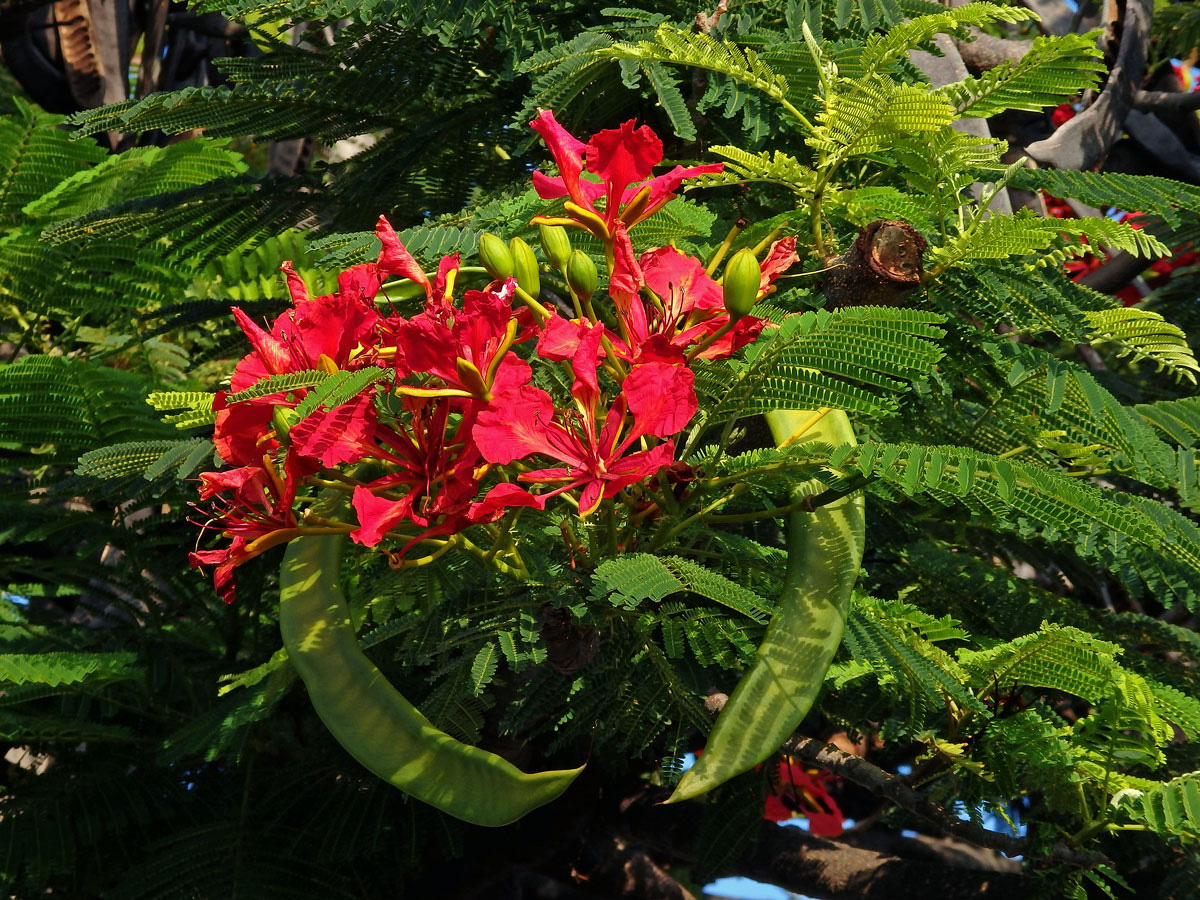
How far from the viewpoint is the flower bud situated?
4.62 feet

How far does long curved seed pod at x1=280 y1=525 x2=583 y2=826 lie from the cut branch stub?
0.84 m

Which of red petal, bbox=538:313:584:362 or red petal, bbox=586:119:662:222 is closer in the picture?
red petal, bbox=538:313:584:362

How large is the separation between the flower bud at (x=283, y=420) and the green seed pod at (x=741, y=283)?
0.55m

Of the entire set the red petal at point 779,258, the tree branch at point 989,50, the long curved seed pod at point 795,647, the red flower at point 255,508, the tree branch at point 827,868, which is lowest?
the tree branch at point 827,868

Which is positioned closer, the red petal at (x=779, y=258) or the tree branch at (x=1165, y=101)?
the red petal at (x=779, y=258)

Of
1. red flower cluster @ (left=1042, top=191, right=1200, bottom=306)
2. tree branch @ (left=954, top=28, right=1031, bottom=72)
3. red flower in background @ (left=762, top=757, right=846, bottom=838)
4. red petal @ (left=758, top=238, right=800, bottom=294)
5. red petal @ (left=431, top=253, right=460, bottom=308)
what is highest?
red petal @ (left=431, top=253, right=460, bottom=308)

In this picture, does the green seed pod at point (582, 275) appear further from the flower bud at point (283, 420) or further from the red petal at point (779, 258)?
the flower bud at point (283, 420)

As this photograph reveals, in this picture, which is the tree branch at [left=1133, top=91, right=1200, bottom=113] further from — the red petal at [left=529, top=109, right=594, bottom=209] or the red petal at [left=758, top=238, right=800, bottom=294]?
the red petal at [left=529, top=109, right=594, bottom=209]

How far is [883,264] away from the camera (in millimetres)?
1707

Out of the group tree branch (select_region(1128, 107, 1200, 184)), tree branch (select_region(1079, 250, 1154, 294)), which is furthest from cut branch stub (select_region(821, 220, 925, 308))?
tree branch (select_region(1128, 107, 1200, 184))

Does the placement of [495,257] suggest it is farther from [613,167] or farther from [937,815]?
[937,815]

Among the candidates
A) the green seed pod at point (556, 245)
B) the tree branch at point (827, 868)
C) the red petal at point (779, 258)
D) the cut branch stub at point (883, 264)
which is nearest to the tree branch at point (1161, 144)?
the tree branch at point (827, 868)

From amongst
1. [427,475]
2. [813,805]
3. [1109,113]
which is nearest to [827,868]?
[813,805]

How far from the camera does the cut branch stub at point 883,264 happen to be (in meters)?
1.71
